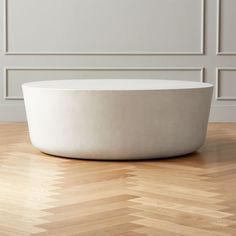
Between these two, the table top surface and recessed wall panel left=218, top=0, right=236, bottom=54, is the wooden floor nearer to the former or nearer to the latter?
the table top surface

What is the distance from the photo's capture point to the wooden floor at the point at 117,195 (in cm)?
242

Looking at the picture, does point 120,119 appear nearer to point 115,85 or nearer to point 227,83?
point 115,85

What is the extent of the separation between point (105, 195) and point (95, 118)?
0.86 meters

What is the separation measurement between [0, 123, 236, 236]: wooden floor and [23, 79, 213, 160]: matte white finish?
8 cm

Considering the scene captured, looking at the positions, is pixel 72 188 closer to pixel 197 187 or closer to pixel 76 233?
pixel 197 187

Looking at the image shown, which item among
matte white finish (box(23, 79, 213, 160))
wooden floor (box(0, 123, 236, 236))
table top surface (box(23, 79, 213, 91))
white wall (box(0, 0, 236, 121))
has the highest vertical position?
white wall (box(0, 0, 236, 121))

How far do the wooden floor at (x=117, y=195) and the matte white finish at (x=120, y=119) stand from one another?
0.26 ft

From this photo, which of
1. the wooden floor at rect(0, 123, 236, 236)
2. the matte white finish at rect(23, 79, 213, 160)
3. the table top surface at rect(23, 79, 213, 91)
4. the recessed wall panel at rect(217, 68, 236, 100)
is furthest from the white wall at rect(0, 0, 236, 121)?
the matte white finish at rect(23, 79, 213, 160)

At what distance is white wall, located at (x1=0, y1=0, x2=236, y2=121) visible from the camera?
19.1 feet

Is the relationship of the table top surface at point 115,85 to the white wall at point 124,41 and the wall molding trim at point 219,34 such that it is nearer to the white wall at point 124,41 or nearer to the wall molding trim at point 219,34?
the white wall at point 124,41

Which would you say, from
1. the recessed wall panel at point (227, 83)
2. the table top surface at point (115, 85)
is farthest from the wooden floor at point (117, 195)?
the recessed wall panel at point (227, 83)

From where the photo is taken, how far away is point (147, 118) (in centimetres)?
375

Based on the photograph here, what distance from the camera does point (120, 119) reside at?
12.2ft

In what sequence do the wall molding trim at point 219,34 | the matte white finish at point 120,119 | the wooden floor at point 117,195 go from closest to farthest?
1. the wooden floor at point 117,195
2. the matte white finish at point 120,119
3. the wall molding trim at point 219,34
